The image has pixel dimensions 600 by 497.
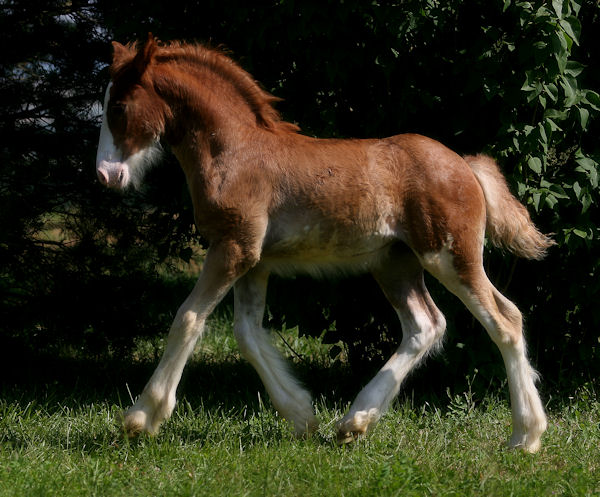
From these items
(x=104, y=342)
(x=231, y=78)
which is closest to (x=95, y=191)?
(x=104, y=342)

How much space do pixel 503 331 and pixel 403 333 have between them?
2.04ft

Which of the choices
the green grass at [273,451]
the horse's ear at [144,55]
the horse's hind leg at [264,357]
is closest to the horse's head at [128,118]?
the horse's ear at [144,55]

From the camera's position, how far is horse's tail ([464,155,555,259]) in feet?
15.5

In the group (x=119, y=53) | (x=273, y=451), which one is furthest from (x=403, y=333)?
(x=119, y=53)

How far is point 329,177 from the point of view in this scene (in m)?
4.46

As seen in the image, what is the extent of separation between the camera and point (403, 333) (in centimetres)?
486

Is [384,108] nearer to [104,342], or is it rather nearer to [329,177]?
[329,177]

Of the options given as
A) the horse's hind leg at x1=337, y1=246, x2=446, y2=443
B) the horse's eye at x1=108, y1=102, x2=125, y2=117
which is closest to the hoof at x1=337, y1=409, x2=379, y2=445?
the horse's hind leg at x1=337, y1=246, x2=446, y2=443

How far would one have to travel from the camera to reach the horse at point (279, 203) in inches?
173

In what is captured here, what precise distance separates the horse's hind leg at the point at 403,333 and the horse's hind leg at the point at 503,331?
0.36m

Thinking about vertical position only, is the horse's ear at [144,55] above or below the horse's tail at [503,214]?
above

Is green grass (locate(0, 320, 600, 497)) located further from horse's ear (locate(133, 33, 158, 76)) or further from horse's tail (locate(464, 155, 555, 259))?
horse's ear (locate(133, 33, 158, 76))

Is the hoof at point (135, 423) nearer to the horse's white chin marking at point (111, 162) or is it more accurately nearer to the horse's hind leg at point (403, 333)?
the horse's hind leg at point (403, 333)

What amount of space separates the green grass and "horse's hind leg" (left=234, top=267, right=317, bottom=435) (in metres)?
0.16
